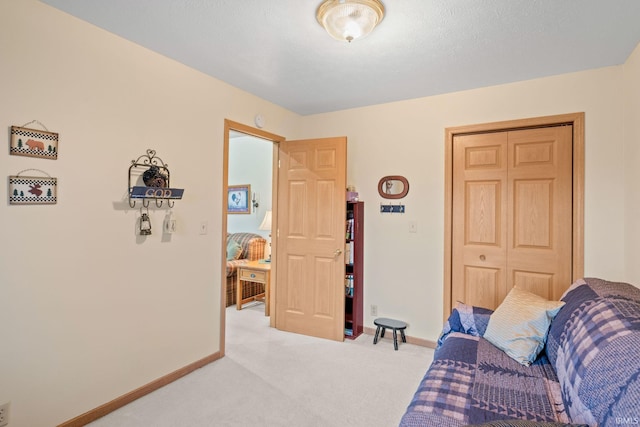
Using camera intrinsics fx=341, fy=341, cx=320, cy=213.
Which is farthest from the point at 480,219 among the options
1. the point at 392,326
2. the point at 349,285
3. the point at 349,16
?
the point at 349,16

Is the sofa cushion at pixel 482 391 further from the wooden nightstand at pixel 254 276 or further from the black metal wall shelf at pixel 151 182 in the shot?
the wooden nightstand at pixel 254 276

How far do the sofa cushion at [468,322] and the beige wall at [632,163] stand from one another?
1082 mm

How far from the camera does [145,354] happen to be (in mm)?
2438

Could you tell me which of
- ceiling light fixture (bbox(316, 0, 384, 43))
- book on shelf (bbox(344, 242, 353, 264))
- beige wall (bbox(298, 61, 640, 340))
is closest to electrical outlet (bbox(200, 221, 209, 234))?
book on shelf (bbox(344, 242, 353, 264))

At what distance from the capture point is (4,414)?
1.76 meters

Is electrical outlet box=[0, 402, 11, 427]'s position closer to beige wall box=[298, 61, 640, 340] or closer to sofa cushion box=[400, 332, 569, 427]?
sofa cushion box=[400, 332, 569, 427]

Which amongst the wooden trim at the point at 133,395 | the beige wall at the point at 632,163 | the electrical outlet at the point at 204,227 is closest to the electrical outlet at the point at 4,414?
the wooden trim at the point at 133,395

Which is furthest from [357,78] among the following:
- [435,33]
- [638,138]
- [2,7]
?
[2,7]

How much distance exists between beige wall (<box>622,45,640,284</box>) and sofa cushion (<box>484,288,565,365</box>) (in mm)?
910

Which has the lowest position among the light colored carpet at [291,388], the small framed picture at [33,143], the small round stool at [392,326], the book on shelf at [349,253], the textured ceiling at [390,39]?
the light colored carpet at [291,388]

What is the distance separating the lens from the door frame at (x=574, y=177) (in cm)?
268

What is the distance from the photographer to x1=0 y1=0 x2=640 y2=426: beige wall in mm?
1855

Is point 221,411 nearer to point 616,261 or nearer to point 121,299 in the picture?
point 121,299

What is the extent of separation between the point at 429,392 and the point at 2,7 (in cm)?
282
